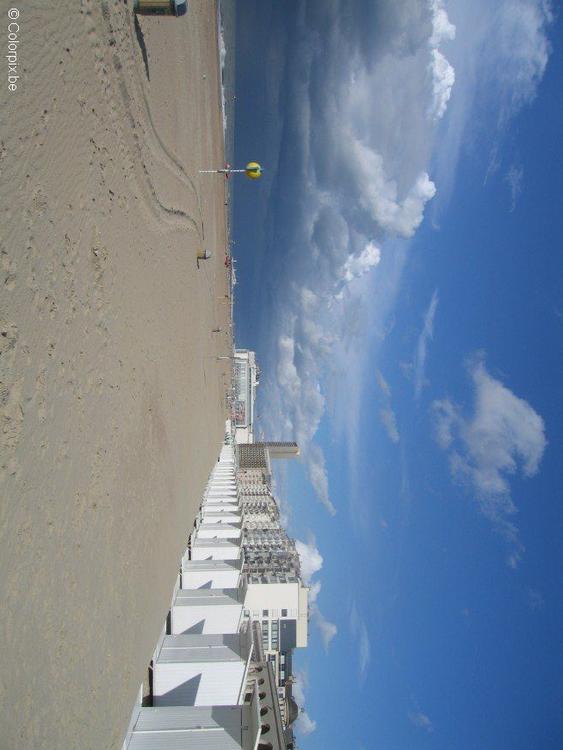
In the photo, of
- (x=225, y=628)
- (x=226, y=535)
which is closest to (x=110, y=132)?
(x=225, y=628)

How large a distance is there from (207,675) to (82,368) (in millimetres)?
7227

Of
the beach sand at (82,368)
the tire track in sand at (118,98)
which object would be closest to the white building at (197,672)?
the beach sand at (82,368)

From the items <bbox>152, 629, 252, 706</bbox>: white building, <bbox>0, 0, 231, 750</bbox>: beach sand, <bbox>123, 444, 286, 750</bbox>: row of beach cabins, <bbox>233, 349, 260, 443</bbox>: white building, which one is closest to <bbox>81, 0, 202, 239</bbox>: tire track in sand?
<bbox>0, 0, 231, 750</bbox>: beach sand

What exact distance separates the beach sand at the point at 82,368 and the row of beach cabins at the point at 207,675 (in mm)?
809

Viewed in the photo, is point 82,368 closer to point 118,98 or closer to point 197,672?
point 118,98

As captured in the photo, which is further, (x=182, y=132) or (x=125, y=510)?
(x=182, y=132)

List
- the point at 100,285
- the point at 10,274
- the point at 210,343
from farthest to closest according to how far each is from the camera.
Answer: the point at 210,343 < the point at 100,285 < the point at 10,274

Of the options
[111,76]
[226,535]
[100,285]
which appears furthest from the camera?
[226,535]

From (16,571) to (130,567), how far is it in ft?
12.3

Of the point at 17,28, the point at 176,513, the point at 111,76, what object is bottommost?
the point at 176,513

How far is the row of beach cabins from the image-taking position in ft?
25.7

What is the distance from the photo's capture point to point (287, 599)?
38812mm

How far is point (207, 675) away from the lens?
9.70 metres

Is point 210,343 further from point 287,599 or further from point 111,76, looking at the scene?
point 287,599
